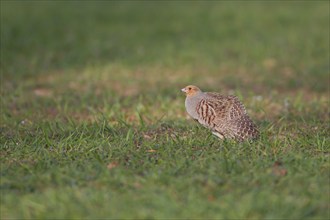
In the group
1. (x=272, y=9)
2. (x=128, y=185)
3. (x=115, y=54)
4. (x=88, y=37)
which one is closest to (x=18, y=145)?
(x=128, y=185)

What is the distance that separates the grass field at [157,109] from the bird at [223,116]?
0.16 meters

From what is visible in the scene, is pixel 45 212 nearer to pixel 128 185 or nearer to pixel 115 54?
pixel 128 185

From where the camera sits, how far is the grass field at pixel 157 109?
6000 mm

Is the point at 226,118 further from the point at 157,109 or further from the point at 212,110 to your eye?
the point at 157,109

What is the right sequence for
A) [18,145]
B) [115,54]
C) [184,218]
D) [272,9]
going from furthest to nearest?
1. [272,9]
2. [115,54]
3. [18,145]
4. [184,218]

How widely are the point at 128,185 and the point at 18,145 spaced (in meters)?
1.86

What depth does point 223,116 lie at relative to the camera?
788 centimetres

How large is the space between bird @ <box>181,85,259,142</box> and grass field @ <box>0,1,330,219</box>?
16cm

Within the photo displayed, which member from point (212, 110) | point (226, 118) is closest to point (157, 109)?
point (212, 110)

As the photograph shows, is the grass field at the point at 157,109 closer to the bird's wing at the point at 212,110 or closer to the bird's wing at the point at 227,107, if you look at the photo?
the bird's wing at the point at 212,110

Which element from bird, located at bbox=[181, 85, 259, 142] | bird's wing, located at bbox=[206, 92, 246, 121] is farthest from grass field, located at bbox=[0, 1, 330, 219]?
bird's wing, located at bbox=[206, 92, 246, 121]

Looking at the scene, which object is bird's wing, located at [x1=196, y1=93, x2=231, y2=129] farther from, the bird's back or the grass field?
the grass field

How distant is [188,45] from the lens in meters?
16.1

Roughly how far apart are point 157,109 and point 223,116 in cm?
280
